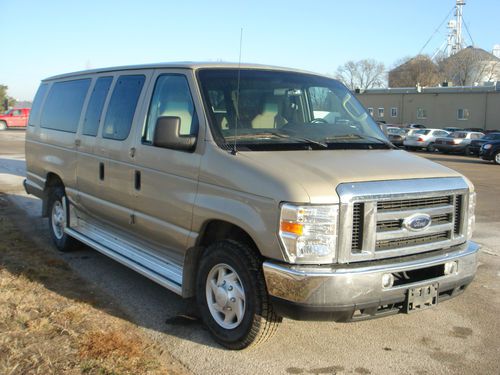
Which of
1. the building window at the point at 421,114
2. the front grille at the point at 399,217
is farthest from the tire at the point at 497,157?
the building window at the point at 421,114

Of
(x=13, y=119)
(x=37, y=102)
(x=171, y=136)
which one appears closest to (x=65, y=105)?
(x=37, y=102)

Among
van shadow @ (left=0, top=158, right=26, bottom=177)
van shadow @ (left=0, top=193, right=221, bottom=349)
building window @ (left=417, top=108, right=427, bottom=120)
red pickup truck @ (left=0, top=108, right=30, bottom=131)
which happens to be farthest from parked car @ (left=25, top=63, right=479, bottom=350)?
building window @ (left=417, top=108, right=427, bottom=120)

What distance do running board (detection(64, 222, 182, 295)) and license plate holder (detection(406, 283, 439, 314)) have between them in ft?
5.84

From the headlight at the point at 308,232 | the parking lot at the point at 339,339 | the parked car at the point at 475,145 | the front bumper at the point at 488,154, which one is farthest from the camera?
the parked car at the point at 475,145

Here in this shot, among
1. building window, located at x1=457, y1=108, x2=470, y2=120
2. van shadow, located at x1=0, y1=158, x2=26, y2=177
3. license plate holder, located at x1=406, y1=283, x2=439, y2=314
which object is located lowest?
van shadow, located at x1=0, y1=158, x2=26, y2=177

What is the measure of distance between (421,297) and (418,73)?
91.9 meters

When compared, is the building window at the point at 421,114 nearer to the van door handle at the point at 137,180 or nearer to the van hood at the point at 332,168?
the van hood at the point at 332,168

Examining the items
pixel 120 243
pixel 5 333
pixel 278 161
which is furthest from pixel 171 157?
pixel 5 333

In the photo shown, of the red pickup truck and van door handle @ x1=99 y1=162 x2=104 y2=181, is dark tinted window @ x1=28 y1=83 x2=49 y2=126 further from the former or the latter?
the red pickup truck

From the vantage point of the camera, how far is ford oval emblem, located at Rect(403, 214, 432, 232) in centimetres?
370

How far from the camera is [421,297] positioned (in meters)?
3.73

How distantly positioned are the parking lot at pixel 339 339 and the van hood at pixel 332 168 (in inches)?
52.2

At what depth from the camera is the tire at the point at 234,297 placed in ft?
12.2

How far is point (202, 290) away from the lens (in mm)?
4164
